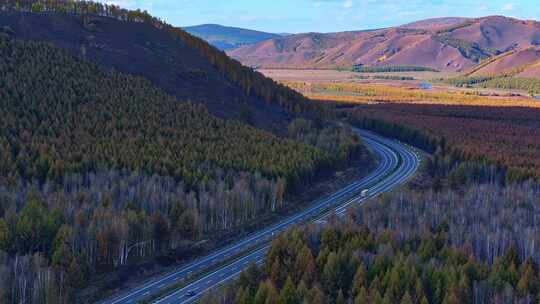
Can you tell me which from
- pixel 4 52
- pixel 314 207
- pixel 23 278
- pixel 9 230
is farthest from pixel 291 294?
pixel 4 52

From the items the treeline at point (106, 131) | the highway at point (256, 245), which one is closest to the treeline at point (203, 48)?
the treeline at point (106, 131)

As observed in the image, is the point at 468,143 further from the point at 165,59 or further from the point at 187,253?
the point at 187,253

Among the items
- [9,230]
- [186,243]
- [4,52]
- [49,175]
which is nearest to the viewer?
[9,230]

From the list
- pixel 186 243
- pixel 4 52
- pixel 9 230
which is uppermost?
pixel 4 52

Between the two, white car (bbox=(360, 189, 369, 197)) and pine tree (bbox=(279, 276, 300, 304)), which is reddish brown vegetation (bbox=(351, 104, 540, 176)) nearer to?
white car (bbox=(360, 189, 369, 197))

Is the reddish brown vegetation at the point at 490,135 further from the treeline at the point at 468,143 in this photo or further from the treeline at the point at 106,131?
the treeline at the point at 106,131

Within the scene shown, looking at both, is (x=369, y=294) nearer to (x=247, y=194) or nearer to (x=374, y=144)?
(x=247, y=194)
